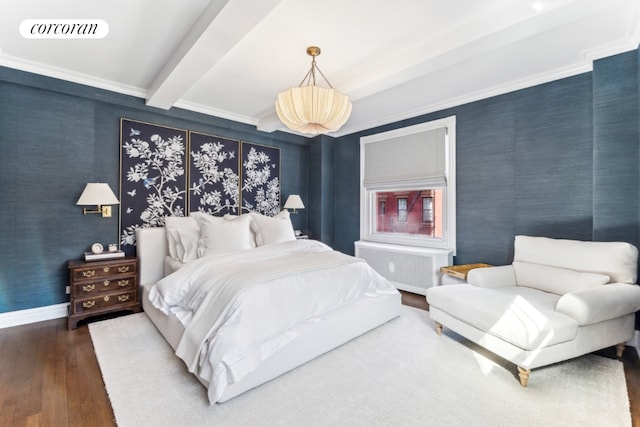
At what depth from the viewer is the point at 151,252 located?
11.1ft

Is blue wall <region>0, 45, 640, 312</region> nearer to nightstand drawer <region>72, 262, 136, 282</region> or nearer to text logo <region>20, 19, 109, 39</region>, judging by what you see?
nightstand drawer <region>72, 262, 136, 282</region>

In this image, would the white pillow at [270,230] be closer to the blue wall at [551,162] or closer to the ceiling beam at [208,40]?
the ceiling beam at [208,40]

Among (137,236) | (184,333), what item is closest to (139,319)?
(137,236)

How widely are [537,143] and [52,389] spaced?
468 centimetres

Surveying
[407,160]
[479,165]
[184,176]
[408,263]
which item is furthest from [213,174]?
[479,165]

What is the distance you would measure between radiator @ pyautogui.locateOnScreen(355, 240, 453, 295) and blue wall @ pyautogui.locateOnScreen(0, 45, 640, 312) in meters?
0.36

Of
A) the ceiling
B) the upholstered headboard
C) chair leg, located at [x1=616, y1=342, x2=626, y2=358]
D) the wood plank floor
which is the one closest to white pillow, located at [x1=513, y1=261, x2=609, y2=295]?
chair leg, located at [x1=616, y1=342, x2=626, y2=358]

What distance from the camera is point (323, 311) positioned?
7.73 feet

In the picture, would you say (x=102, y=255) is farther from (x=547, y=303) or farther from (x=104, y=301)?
(x=547, y=303)

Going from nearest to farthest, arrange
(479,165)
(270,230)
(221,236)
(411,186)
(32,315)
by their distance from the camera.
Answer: (32,315), (221,236), (479,165), (270,230), (411,186)

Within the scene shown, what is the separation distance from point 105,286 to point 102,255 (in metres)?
0.35

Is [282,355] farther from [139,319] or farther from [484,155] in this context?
[484,155]

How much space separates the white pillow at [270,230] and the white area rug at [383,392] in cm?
158

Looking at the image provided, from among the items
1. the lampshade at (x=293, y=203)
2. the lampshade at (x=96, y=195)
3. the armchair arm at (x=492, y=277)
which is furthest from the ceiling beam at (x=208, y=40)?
the armchair arm at (x=492, y=277)
